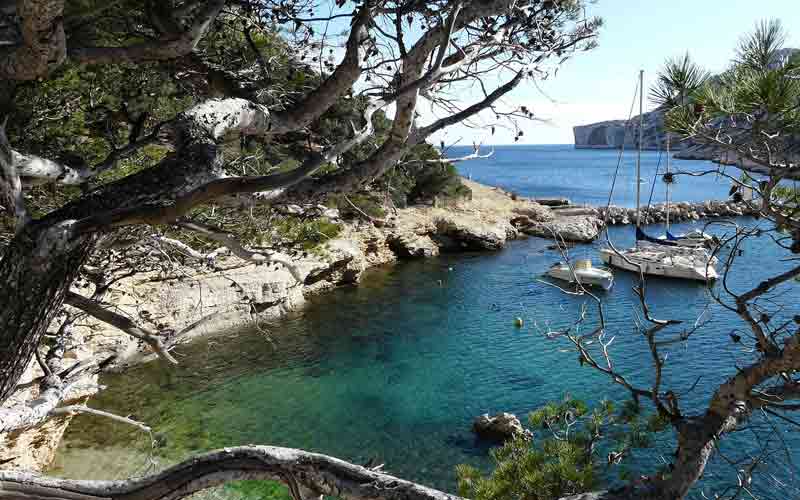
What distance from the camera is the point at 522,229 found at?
3697 cm

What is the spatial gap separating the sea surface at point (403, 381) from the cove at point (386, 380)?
0.14 feet

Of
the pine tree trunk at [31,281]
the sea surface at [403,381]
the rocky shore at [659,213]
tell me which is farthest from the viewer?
the rocky shore at [659,213]

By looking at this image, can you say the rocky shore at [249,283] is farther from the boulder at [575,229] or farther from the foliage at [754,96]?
the foliage at [754,96]

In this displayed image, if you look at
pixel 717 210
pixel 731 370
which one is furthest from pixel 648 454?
pixel 717 210

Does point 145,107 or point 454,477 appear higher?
point 145,107

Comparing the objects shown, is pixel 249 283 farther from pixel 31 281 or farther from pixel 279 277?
pixel 31 281

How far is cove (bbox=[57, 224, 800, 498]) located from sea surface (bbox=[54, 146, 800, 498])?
4 cm

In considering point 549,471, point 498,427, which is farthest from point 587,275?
point 549,471

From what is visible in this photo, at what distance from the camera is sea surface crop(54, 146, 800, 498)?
10.8 meters

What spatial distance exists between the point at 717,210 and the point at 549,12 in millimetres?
43322

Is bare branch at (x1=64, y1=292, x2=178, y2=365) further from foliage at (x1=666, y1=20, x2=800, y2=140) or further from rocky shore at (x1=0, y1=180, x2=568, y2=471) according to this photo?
foliage at (x1=666, y1=20, x2=800, y2=140)

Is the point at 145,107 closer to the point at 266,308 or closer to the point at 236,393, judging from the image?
the point at 236,393

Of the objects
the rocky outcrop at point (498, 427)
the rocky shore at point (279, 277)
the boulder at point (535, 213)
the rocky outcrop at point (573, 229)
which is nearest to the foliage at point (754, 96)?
the rocky shore at point (279, 277)

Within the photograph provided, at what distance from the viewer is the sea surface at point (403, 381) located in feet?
35.4
